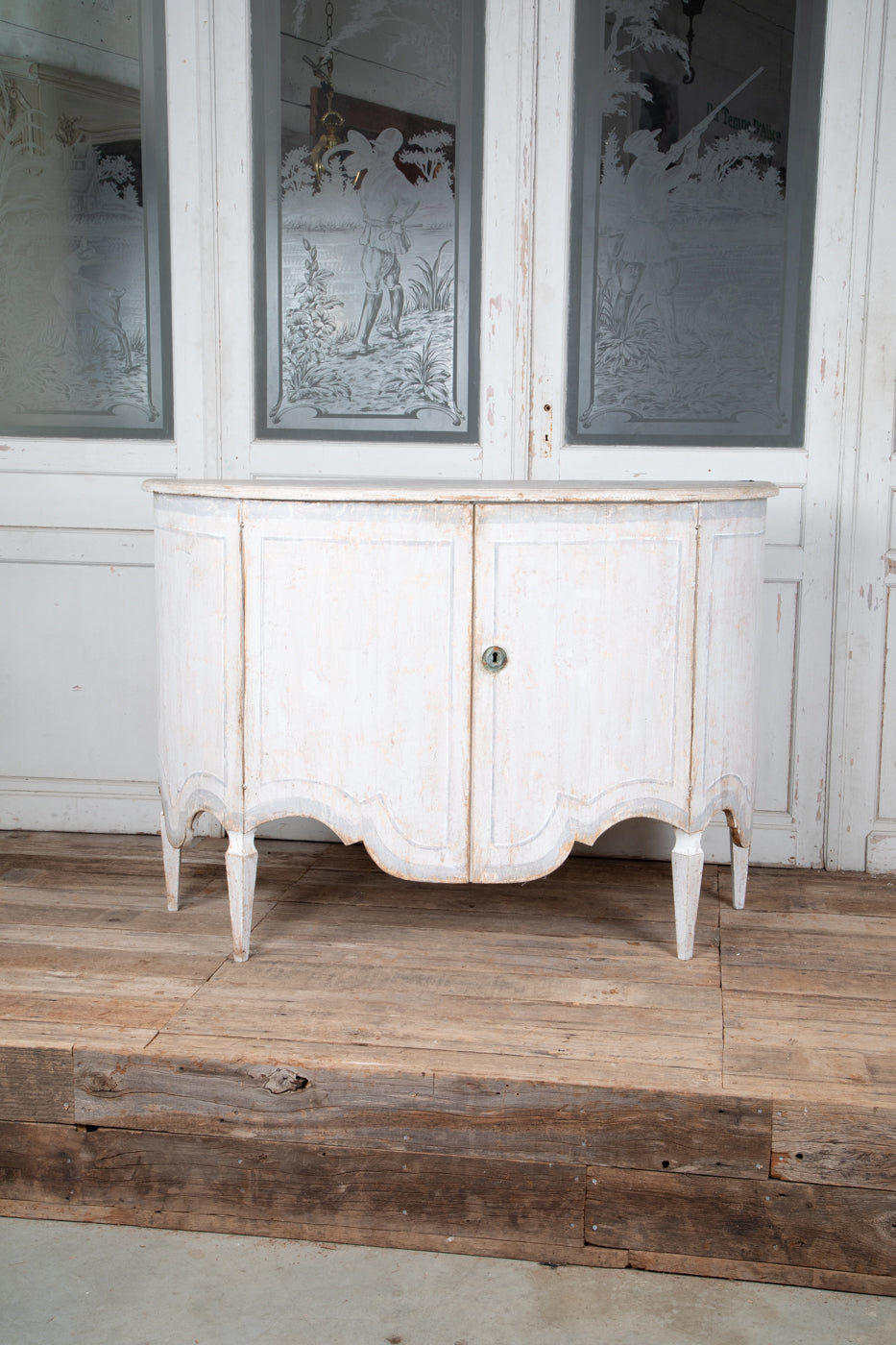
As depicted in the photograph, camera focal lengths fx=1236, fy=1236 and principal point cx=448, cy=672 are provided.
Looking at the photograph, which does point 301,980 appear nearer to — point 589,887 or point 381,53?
point 589,887

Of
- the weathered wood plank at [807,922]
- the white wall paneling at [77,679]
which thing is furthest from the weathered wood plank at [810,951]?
the white wall paneling at [77,679]

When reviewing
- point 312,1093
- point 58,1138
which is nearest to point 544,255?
point 312,1093

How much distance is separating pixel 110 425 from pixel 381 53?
101 cm

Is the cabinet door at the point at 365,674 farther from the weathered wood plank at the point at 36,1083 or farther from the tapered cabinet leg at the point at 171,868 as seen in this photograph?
the weathered wood plank at the point at 36,1083

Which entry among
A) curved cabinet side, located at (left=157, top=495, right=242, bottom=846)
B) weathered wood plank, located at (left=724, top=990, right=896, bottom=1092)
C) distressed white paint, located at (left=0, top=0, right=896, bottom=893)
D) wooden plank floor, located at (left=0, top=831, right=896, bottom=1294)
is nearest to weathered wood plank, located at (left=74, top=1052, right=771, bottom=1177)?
wooden plank floor, located at (left=0, top=831, right=896, bottom=1294)

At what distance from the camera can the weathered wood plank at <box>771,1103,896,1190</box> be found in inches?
65.5

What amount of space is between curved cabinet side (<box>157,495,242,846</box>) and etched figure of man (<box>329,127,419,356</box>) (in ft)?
2.67

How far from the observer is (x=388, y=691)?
2072 mm

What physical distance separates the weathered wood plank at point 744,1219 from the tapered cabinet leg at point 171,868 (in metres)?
1.03

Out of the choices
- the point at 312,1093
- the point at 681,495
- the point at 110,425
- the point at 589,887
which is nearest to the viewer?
the point at 312,1093

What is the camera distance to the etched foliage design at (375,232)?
2.65m

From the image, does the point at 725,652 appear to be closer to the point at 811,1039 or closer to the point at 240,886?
the point at 811,1039

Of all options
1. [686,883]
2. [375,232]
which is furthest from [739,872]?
[375,232]

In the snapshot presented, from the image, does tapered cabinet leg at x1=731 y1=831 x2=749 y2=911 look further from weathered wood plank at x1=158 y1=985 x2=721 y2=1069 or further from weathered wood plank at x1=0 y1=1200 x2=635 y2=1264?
weathered wood plank at x1=0 y1=1200 x2=635 y2=1264
